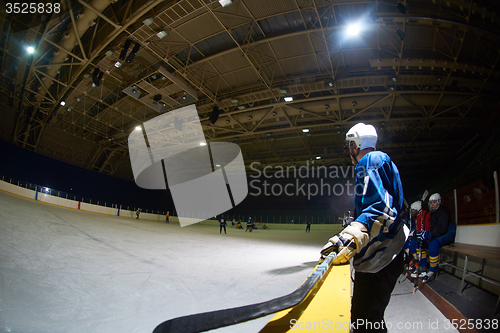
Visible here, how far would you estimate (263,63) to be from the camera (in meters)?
13.3

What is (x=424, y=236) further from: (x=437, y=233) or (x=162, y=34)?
(x=162, y=34)

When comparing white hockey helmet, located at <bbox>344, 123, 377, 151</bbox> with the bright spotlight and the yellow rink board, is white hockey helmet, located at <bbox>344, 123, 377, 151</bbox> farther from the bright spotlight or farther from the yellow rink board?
the bright spotlight

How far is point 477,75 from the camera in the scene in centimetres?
1301

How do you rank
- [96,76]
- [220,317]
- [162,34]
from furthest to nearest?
[96,76] < [162,34] < [220,317]

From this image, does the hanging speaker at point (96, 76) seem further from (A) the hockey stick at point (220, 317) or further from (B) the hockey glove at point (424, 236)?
(B) the hockey glove at point (424, 236)

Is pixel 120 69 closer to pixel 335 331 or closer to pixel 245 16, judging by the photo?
pixel 245 16

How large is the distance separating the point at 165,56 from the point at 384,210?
1384 centimetres

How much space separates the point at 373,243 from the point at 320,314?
557 millimetres

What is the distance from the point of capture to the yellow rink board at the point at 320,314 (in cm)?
125

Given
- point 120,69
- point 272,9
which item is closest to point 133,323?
point 272,9

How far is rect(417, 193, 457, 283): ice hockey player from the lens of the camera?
454cm

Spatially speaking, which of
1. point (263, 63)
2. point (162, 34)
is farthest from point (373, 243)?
point (263, 63)

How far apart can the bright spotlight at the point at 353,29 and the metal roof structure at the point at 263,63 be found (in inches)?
7.0

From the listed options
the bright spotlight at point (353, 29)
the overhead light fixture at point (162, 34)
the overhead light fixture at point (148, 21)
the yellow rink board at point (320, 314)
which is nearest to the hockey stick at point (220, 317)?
the yellow rink board at point (320, 314)
